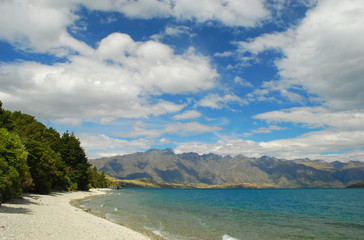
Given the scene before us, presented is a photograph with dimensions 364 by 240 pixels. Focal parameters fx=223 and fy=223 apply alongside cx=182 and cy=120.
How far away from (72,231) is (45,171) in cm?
4534

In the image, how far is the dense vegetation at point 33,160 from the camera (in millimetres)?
29781

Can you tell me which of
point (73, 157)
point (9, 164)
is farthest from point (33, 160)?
point (73, 157)

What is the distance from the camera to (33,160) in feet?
175

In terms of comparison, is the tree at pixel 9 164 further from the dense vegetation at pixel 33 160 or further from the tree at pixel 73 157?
the tree at pixel 73 157

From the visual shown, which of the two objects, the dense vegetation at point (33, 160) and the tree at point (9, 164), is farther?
the dense vegetation at point (33, 160)

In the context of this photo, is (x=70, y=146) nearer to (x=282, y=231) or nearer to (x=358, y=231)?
(x=282, y=231)

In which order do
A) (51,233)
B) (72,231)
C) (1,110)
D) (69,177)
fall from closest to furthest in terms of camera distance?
(51,233)
(72,231)
(1,110)
(69,177)

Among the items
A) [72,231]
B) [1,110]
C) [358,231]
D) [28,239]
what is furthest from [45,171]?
[358,231]

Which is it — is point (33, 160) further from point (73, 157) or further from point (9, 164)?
point (73, 157)

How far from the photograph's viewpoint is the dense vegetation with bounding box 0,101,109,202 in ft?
97.7

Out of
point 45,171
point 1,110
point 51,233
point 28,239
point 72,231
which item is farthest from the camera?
point 45,171

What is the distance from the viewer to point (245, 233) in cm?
3478

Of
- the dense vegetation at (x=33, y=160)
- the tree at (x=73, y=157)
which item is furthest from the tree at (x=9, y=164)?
the tree at (x=73, y=157)

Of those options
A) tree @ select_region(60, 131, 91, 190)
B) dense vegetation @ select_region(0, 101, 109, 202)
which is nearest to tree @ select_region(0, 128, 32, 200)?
dense vegetation @ select_region(0, 101, 109, 202)
